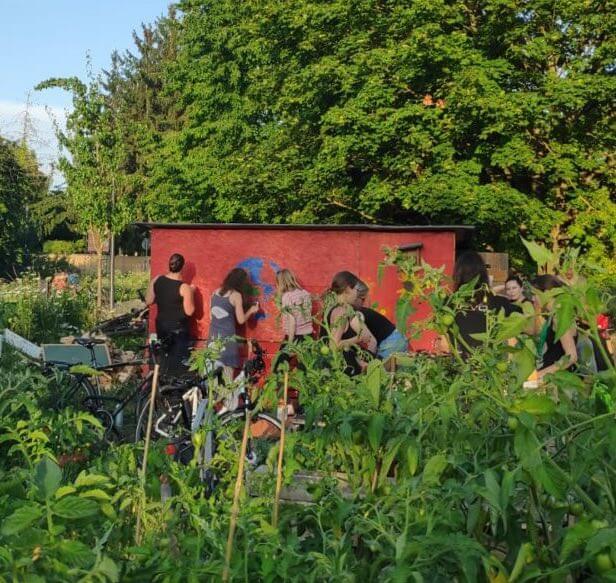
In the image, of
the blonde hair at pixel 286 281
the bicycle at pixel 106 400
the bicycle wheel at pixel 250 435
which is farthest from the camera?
the blonde hair at pixel 286 281

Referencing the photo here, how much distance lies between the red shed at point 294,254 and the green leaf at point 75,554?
343 inches

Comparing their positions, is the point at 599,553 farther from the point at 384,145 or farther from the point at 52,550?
the point at 384,145

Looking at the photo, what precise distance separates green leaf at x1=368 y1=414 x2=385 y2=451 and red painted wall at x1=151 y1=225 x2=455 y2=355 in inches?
320

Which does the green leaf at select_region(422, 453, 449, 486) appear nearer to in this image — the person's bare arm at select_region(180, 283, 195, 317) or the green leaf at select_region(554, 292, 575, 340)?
the green leaf at select_region(554, 292, 575, 340)

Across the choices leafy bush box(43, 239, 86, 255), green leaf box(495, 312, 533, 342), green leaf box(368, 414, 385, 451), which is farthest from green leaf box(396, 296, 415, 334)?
leafy bush box(43, 239, 86, 255)

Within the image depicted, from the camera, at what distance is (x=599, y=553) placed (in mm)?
1527

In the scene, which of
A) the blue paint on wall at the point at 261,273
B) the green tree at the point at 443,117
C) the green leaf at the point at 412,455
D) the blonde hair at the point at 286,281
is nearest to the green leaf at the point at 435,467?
the green leaf at the point at 412,455

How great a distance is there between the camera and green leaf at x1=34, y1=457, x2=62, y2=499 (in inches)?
71.2

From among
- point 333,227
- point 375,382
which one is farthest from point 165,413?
point 375,382

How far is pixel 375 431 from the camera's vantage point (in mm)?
2209

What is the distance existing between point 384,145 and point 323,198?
2428 mm

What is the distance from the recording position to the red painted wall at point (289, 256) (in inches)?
416

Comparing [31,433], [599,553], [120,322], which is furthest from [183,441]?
[120,322]

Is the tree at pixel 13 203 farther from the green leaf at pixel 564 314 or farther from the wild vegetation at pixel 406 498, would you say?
the green leaf at pixel 564 314
